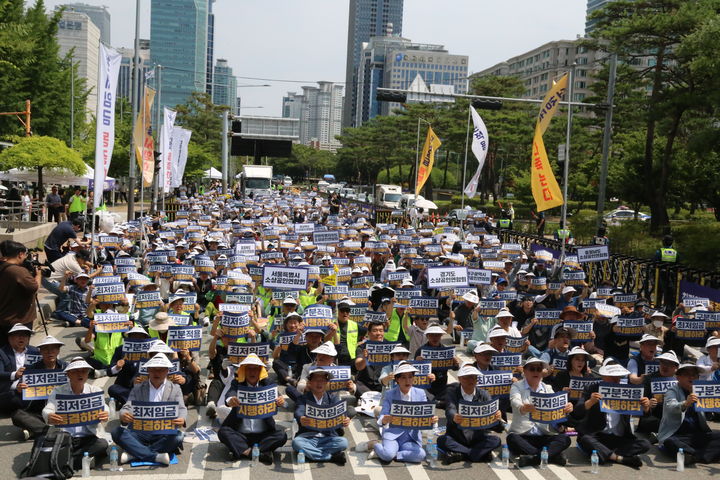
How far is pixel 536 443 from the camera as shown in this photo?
8.89 metres

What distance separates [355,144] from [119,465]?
326ft

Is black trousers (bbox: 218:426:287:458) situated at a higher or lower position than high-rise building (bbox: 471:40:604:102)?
lower

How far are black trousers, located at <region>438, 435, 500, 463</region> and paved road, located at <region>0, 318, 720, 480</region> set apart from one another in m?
0.10

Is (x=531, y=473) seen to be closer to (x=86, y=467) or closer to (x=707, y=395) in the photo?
(x=707, y=395)

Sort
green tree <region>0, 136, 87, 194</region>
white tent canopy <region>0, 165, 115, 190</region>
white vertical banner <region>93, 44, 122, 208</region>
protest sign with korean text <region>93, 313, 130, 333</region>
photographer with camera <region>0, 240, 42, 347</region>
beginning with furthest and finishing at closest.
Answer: white tent canopy <region>0, 165, 115, 190</region> → green tree <region>0, 136, 87, 194</region> → white vertical banner <region>93, 44, 122, 208</region> → protest sign with korean text <region>93, 313, 130, 333</region> → photographer with camera <region>0, 240, 42, 347</region>

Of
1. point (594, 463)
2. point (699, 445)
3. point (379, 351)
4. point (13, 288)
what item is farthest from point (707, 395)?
point (13, 288)

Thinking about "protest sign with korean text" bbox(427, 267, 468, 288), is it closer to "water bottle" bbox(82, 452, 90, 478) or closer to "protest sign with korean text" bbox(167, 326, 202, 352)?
"protest sign with korean text" bbox(167, 326, 202, 352)

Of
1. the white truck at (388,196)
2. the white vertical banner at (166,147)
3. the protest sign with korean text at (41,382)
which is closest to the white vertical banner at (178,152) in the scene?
the white vertical banner at (166,147)

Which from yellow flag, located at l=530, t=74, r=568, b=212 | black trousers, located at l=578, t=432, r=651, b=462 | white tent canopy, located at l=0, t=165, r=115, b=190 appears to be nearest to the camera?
black trousers, located at l=578, t=432, r=651, b=462

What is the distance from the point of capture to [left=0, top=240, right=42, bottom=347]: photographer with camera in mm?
10062

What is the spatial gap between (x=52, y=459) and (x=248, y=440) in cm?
197

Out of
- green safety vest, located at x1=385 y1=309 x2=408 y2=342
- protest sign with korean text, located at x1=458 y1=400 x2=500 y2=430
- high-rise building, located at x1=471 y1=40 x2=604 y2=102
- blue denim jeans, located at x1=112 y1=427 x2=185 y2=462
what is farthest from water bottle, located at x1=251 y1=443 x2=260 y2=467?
high-rise building, located at x1=471 y1=40 x2=604 y2=102

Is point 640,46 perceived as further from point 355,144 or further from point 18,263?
point 355,144

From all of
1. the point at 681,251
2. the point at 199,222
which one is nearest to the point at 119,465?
the point at 199,222
